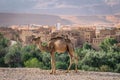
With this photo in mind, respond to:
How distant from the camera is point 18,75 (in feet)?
23.8

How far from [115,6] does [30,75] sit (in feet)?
232

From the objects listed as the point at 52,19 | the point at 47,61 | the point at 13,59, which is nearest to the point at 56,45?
the point at 13,59

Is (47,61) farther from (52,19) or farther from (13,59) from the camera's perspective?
(52,19)

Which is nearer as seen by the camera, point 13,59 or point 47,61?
point 13,59

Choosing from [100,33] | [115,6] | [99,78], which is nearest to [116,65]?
[99,78]

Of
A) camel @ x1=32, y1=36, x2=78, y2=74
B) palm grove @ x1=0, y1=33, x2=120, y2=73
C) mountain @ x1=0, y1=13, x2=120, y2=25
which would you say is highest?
camel @ x1=32, y1=36, x2=78, y2=74

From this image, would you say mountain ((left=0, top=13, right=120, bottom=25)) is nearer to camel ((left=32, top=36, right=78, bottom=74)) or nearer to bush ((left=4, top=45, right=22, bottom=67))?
bush ((left=4, top=45, right=22, bottom=67))

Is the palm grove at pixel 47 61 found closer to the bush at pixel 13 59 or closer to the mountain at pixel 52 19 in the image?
the bush at pixel 13 59

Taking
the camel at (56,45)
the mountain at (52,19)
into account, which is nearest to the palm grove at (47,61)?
the camel at (56,45)

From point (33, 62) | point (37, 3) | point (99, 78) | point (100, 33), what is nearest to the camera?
point (99, 78)

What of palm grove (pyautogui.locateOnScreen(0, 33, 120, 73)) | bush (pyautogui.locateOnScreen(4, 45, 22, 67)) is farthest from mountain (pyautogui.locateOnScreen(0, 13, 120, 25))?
bush (pyautogui.locateOnScreen(4, 45, 22, 67))

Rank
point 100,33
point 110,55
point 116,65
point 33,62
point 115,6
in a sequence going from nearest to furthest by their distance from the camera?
point 33,62 → point 116,65 → point 110,55 → point 100,33 → point 115,6

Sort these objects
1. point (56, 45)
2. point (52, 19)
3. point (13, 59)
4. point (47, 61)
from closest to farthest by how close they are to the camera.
Result: point (56, 45)
point (13, 59)
point (47, 61)
point (52, 19)

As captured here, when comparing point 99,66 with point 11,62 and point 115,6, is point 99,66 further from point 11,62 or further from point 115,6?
point 115,6
